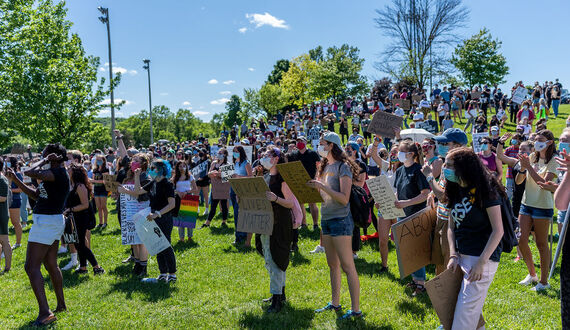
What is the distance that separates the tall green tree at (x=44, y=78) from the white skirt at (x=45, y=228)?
18082 millimetres

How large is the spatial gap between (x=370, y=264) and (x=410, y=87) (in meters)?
37.9

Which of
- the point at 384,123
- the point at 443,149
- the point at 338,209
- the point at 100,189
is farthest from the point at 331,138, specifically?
the point at 100,189

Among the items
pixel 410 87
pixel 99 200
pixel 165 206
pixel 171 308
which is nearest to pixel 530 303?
pixel 171 308

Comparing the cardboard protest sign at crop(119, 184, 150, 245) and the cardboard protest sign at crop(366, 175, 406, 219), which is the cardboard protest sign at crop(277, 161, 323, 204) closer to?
the cardboard protest sign at crop(366, 175, 406, 219)

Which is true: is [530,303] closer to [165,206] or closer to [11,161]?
[165,206]

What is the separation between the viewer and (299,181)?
453 cm

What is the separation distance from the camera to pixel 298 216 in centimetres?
570

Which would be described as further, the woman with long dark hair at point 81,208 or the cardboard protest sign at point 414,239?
the woman with long dark hair at point 81,208

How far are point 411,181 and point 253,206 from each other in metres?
2.02

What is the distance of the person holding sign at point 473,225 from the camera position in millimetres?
3076

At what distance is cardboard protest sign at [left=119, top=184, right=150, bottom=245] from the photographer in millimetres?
6969

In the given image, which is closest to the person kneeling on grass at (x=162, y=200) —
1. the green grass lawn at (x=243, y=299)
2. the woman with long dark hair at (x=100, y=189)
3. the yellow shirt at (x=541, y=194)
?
the green grass lawn at (x=243, y=299)

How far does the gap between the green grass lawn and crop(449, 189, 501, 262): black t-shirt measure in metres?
1.66

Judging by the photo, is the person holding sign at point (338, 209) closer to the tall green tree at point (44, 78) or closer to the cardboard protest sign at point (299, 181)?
the cardboard protest sign at point (299, 181)
